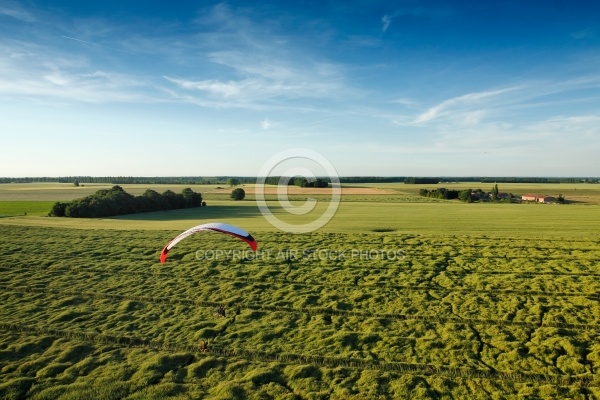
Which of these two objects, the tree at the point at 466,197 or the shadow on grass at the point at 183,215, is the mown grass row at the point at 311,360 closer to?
the shadow on grass at the point at 183,215

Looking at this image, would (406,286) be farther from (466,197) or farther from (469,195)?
(469,195)

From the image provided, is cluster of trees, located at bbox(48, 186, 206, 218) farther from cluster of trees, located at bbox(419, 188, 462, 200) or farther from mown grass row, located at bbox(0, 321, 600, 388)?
cluster of trees, located at bbox(419, 188, 462, 200)

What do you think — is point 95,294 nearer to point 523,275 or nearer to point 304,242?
point 304,242

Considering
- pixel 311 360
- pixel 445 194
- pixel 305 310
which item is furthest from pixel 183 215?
pixel 445 194

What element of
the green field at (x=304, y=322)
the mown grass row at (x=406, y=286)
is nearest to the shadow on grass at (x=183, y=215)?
the green field at (x=304, y=322)

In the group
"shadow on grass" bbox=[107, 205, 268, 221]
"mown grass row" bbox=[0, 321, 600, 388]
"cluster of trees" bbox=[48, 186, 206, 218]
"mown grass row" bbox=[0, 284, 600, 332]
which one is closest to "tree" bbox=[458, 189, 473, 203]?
"shadow on grass" bbox=[107, 205, 268, 221]
